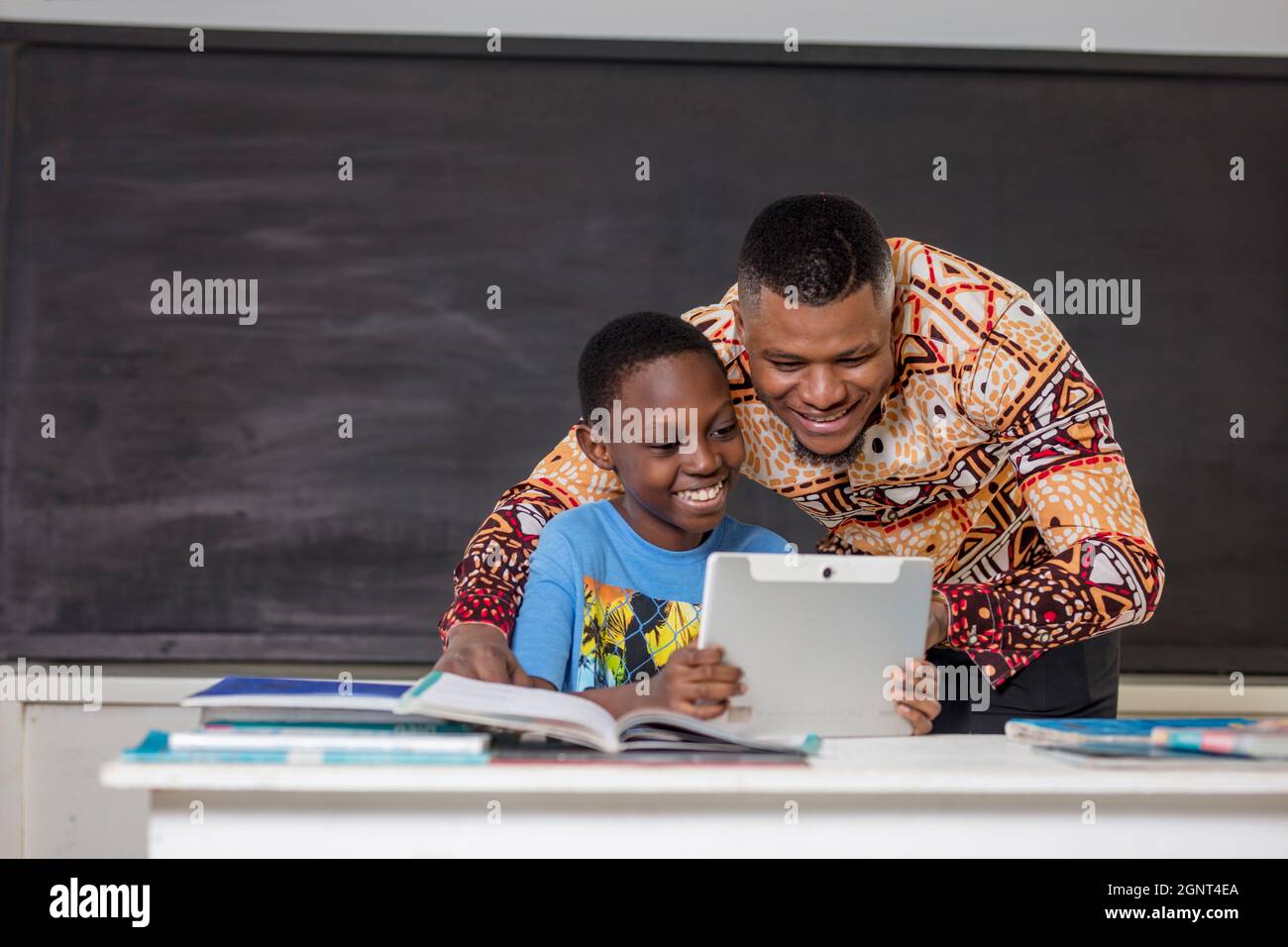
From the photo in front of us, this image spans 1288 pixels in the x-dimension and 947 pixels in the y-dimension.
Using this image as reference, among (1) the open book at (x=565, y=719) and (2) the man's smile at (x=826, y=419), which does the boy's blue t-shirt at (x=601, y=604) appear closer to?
(2) the man's smile at (x=826, y=419)

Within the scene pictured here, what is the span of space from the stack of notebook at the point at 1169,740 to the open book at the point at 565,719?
0.81 feet

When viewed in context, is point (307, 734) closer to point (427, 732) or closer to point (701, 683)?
point (427, 732)

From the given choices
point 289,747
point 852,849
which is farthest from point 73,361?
point 852,849

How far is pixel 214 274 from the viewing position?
286 centimetres

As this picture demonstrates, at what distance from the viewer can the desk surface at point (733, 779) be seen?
2.94 feet

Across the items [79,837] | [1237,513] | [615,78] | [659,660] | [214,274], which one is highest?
[615,78]

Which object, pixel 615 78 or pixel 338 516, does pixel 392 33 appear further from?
pixel 338 516

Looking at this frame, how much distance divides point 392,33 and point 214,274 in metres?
0.75

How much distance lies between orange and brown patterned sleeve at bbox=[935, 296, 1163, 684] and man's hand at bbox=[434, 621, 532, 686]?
0.56m

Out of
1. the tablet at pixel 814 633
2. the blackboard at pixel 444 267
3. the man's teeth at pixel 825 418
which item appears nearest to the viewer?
the tablet at pixel 814 633

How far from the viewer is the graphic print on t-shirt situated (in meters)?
1.70

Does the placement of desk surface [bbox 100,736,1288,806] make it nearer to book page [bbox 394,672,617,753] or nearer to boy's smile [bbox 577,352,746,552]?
book page [bbox 394,672,617,753]

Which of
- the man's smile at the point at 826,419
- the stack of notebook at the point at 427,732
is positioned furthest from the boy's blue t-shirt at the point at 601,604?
the stack of notebook at the point at 427,732

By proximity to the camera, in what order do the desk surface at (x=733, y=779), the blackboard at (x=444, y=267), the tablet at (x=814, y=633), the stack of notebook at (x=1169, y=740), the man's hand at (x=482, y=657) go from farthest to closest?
1. the blackboard at (x=444, y=267)
2. the man's hand at (x=482, y=657)
3. the tablet at (x=814, y=633)
4. the stack of notebook at (x=1169, y=740)
5. the desk surface at (x=733, y=779)
